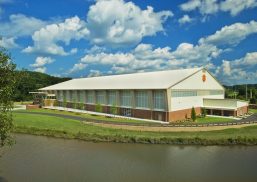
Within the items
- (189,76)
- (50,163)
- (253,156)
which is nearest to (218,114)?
(189,76)

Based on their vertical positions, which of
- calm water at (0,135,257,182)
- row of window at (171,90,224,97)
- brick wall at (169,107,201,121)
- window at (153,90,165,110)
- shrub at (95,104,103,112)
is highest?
row of window at (171,90,224,97)

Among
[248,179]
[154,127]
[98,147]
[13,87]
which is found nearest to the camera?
[13,87]

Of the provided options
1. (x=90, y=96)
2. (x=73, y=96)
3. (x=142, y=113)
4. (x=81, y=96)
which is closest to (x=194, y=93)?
(x=142, y=113)

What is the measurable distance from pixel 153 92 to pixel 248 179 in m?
30.3

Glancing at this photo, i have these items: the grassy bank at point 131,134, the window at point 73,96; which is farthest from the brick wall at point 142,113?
the window at point 73,96

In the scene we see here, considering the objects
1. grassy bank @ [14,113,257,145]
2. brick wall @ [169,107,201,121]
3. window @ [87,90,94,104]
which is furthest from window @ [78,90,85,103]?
brick wall @ [169,107,201,121]

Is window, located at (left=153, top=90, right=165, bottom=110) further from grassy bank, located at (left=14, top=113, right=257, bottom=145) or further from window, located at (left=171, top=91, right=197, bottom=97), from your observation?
grassy bank, located at (left=14, top=113, right=257, bottom=145)

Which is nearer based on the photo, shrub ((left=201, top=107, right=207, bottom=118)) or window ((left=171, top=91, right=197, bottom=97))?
window ((left=171, top=91, right=197, bottom=97))

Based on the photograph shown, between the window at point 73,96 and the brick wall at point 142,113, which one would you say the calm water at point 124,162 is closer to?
the brick wall at point 142,113

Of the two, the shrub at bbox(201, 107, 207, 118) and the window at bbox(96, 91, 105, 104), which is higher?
the window at bbox(96, 91, 105, 104)

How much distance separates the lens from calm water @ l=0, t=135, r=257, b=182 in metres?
22.2

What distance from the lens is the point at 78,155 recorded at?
29.0m

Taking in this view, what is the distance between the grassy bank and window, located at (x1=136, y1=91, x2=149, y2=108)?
1202 centimetres

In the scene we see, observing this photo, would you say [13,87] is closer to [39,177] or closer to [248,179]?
[39,177]
